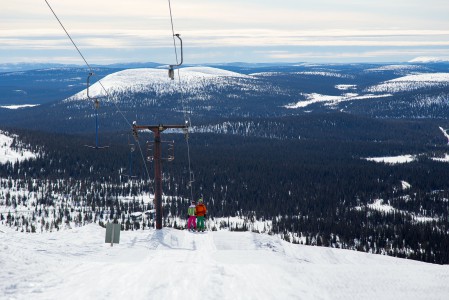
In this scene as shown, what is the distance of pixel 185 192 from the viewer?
133m

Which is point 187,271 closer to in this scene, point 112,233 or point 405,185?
point 112,233

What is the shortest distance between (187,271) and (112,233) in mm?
9122

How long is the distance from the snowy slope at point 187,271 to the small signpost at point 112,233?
0.39 m

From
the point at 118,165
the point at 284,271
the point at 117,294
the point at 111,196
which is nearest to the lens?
the point at 117,294

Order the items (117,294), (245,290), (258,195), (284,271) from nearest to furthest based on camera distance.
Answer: (117,294) < (245,290) < (284,271) < (258,195)

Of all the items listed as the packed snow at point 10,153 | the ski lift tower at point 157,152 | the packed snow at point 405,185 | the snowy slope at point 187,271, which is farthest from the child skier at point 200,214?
the packed snow at point 10,153

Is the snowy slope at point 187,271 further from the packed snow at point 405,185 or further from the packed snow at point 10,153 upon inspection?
the packed snow at point 10,153

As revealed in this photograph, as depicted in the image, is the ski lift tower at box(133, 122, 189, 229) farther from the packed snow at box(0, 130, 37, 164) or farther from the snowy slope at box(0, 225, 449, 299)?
the packed snow at box(0, 130, 37, 164)

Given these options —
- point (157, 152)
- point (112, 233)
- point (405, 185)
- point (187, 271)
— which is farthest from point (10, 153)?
point (187, 271)

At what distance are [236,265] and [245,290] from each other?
479cm

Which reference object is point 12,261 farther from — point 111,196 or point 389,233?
point 111,196

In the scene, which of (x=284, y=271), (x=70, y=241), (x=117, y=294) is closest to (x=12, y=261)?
(x=117, y=294)

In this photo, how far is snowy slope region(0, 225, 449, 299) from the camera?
2497 cm

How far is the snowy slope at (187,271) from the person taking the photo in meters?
25.0
